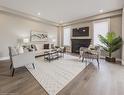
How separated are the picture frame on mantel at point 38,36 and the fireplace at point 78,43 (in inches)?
100

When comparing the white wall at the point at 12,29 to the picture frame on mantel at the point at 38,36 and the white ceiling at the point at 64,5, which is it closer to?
the picture frame on mantel at the point at 38,36

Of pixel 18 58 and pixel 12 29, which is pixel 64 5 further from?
pixel 12 29

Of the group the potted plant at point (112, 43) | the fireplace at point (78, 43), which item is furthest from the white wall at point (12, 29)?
the potted plant at point (112, 43)

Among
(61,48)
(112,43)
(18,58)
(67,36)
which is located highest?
(67,36)

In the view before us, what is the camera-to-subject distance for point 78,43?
25.3 ft

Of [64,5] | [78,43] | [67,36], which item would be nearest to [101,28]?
[78,43]

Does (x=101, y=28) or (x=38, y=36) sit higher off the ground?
(x=101, y=28)

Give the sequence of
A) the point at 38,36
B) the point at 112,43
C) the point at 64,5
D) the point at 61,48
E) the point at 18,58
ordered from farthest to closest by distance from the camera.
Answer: the point at 38,36
the point at 61,48
the point at 112,43
the point at 64,5
the point at 18,58

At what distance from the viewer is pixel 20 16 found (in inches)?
230

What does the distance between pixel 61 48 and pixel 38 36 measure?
2111 millimetres

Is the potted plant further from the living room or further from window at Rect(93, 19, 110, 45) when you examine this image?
window at Rect(93, 19, 110, 45)

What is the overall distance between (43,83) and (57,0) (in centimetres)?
349

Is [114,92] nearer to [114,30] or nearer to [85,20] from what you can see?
[114,30]

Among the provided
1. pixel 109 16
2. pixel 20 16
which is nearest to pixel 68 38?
pixel 109 16
